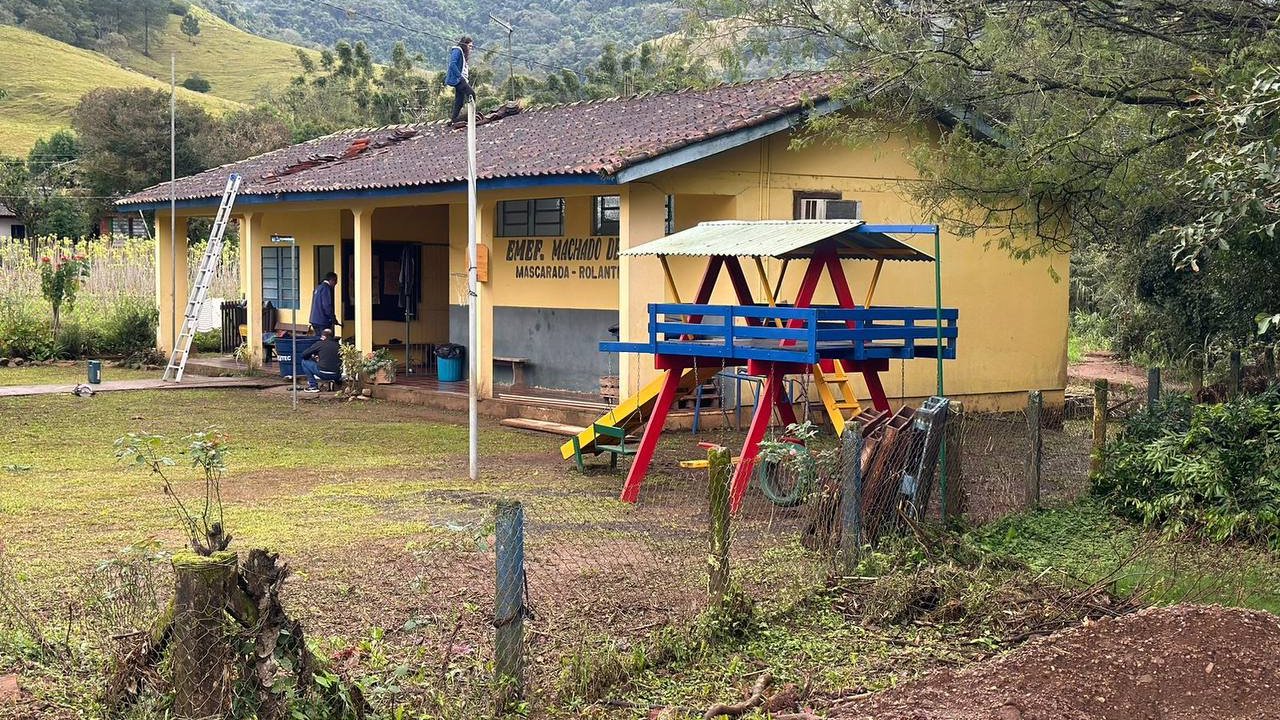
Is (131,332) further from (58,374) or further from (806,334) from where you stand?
(806,334)

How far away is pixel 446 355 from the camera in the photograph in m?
20.0

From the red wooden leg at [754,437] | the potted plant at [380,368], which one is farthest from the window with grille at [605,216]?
the red wooden leg at [754,437]

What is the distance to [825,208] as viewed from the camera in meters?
16.8

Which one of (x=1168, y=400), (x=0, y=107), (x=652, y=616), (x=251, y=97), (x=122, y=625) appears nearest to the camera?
(x=122, y=625)

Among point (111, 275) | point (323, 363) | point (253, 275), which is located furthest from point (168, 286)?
point (323, 363)

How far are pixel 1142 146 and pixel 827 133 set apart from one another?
4880 millimetres

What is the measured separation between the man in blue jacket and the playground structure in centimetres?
859

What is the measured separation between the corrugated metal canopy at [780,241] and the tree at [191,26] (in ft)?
379

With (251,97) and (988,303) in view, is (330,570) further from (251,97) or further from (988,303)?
(251,97)

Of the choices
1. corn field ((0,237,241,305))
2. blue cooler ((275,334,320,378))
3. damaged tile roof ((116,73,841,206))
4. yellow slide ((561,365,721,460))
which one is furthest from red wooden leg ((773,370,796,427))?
corn field ((0,237,241,305))

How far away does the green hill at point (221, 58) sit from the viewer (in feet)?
352

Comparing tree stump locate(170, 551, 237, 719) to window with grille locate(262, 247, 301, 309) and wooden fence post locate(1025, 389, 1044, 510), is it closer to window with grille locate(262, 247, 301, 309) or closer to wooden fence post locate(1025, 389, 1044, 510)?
wooden fence post locate(1025, 389, 1044, 510)

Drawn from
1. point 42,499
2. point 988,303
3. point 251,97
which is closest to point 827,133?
point 988,303

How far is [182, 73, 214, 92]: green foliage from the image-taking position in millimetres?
100875
